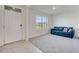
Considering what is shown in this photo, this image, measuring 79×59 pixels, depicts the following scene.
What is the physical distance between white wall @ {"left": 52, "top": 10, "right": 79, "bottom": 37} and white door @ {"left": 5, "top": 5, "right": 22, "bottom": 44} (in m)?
4.21

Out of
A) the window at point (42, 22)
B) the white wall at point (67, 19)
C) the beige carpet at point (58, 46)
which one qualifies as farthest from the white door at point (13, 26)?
the white wall at point (67, 19)

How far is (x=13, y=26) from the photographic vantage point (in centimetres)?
518

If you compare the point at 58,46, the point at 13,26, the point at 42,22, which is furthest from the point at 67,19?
the point at 13,26

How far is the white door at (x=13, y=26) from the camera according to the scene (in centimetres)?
478

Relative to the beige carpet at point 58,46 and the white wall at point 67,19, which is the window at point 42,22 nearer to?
the white wall at point 67,19

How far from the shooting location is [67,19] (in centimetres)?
806

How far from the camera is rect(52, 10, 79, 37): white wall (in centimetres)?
711

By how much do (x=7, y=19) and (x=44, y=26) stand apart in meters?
5.29

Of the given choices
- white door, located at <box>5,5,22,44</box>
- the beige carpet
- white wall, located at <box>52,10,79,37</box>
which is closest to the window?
white wall, located at <box>52,10,79,37</box>

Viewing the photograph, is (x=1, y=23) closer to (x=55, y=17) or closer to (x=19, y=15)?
(x=19, y=15)

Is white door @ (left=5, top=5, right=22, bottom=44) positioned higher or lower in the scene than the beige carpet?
higher

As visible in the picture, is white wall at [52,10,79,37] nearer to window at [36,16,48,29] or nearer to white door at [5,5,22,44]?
window at [36,16,48,29]

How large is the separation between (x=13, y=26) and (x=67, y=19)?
4.85 m
